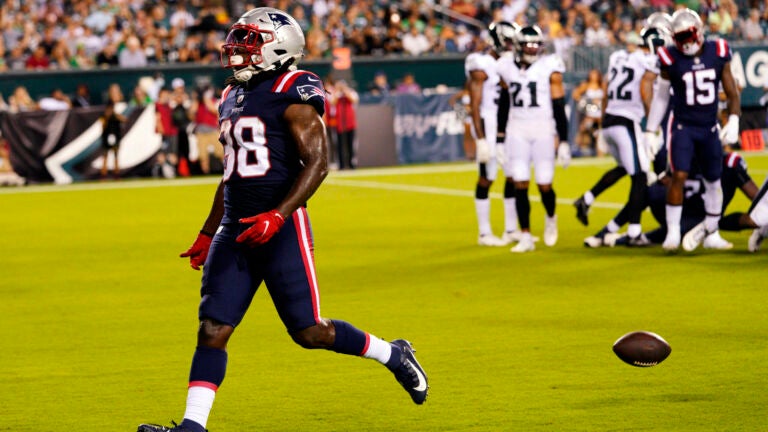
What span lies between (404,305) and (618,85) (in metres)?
4.12

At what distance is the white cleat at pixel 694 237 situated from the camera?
11.8m

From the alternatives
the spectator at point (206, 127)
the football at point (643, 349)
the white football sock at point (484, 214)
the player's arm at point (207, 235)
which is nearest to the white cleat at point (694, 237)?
the white football sock at point (484, 214)

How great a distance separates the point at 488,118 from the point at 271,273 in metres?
8.22

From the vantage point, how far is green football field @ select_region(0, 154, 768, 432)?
6348 mm

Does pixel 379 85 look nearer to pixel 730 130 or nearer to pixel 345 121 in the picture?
pixel 345 121

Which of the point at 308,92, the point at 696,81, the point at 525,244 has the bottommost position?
the point at 525,244

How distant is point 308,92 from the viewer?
5723 millimetres

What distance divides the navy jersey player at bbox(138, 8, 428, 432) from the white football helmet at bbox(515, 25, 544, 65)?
6.49 m

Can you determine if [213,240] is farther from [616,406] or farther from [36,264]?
[36,264]

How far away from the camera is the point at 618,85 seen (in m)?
12.7

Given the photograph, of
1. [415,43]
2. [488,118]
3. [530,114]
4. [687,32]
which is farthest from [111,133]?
[687,32]

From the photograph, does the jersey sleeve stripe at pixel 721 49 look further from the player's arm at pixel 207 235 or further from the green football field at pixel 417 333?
the player's arm at pixel 207 235

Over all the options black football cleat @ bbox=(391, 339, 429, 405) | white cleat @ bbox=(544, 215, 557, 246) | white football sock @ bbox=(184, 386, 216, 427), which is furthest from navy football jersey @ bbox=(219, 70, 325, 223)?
white cleat @ bbox=(544, 215, 557, 246)

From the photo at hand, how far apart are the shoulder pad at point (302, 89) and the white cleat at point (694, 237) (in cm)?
673
